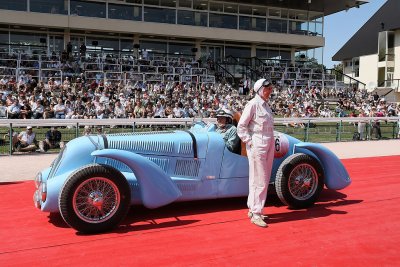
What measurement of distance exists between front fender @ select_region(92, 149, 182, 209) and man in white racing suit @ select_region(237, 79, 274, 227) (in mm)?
1097

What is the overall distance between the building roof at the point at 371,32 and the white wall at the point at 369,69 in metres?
0.67

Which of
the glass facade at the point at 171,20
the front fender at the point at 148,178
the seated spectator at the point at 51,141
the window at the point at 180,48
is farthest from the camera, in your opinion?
the window at the point at 180,48

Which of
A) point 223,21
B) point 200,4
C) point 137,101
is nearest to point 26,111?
point 137,101

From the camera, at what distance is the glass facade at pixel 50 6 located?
2734cm

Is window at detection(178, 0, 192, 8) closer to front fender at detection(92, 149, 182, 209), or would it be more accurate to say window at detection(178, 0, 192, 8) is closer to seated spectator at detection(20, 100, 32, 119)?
seated spectator at detection(20, 100, 32, 119)

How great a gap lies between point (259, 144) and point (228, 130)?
0.85m

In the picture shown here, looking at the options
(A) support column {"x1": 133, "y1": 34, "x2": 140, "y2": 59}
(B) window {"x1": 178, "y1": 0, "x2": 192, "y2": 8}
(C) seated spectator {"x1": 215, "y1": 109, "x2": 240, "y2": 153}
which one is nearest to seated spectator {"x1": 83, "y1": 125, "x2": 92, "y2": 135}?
(C) seated spectator {"x1": 215, "y1": 109, "x2": 240, "y2": 153}

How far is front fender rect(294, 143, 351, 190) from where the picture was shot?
6.73 meters

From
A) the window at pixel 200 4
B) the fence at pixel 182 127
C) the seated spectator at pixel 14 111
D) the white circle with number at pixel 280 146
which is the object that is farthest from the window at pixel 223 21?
the white circle with number at pixel 280 146

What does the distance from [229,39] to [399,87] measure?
60.6 feet

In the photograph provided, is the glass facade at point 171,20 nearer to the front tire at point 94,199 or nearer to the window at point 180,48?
the window at point 180,48

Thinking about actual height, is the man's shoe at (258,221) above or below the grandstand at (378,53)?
below

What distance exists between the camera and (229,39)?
33.2 meters

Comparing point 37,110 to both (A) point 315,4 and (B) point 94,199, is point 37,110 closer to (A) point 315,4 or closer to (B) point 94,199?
(B) point 94,199
